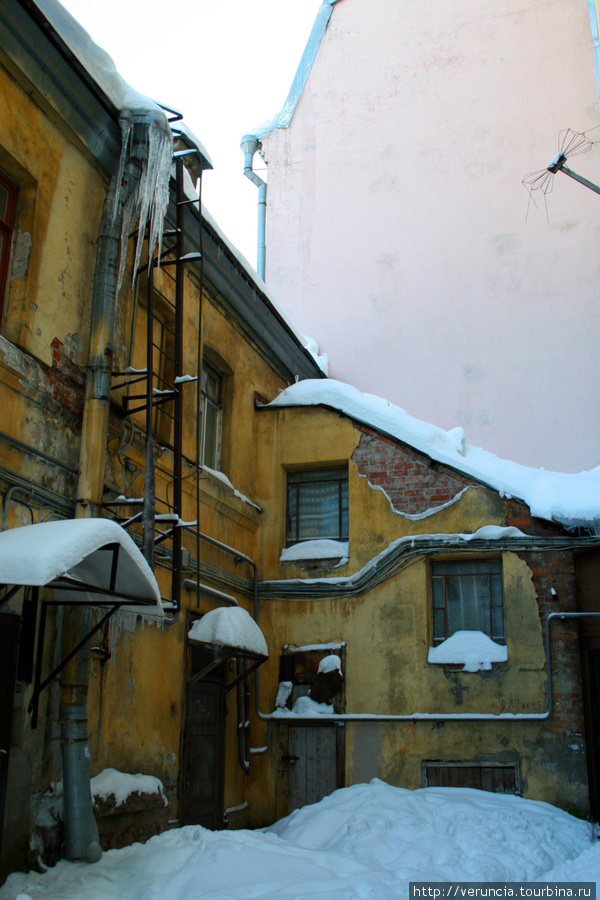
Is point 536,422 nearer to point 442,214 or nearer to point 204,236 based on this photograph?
point 442,214

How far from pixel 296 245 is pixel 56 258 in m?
10.2

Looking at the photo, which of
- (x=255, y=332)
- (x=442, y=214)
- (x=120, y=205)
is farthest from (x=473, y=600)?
(x=442, y=214)

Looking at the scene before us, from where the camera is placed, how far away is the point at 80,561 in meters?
5.70

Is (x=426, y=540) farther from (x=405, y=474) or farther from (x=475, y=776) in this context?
(x=475, y=776)

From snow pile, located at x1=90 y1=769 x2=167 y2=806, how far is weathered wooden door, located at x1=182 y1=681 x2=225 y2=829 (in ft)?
2.82

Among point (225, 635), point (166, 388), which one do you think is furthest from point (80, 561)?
point (166, 388)

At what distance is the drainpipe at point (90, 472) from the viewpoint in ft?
20.0

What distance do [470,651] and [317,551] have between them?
226 centimetres

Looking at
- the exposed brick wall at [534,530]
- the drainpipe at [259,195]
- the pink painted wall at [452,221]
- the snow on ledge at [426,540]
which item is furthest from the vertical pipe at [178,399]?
the drainpipe at [259,195]

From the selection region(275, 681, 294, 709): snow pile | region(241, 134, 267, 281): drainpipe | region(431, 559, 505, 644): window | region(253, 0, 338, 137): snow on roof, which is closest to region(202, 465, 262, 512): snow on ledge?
region(275, 681, 294, 709): snow pile

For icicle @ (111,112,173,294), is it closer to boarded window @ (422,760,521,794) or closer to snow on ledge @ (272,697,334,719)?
snow on ledge @ (272,697,334,719)

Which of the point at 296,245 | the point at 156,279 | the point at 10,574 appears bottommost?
the point at 10,574

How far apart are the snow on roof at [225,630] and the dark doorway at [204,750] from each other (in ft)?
2.55

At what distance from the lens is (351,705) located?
9758 millimetres
